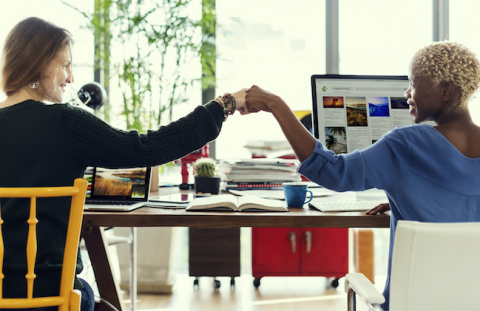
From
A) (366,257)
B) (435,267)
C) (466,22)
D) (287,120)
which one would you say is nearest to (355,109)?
(287,120)

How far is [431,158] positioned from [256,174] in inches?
38.7

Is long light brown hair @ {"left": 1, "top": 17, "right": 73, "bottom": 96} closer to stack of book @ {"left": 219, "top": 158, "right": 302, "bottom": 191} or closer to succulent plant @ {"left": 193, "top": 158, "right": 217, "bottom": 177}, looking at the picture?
succulent plant @ {"left": 193, "top": 158, "right": 217, "bottom": 177}

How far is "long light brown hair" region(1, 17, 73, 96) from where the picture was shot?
43.3 inches

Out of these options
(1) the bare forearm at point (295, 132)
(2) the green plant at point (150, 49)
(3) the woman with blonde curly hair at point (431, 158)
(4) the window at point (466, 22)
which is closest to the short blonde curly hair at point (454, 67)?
(3) the woman with blonde curly hair at point (431, 158)

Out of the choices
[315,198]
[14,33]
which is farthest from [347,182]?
[14,33]

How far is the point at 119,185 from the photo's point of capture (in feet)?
5.23

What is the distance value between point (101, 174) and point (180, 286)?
1.53 metres

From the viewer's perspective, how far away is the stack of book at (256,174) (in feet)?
6.20

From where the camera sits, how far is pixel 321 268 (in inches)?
114

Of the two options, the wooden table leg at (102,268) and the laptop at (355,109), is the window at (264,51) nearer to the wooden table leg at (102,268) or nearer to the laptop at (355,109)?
the laptop at (355,109)

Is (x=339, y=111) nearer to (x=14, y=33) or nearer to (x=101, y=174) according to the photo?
(x=101, y=174)

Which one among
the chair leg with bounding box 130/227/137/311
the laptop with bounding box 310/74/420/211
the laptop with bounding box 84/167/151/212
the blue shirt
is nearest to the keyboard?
the laptop with bounding box 310/74/420/211

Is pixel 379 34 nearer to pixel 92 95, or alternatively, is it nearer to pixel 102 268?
pixel 92 95

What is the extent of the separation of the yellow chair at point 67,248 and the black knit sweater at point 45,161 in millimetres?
89
